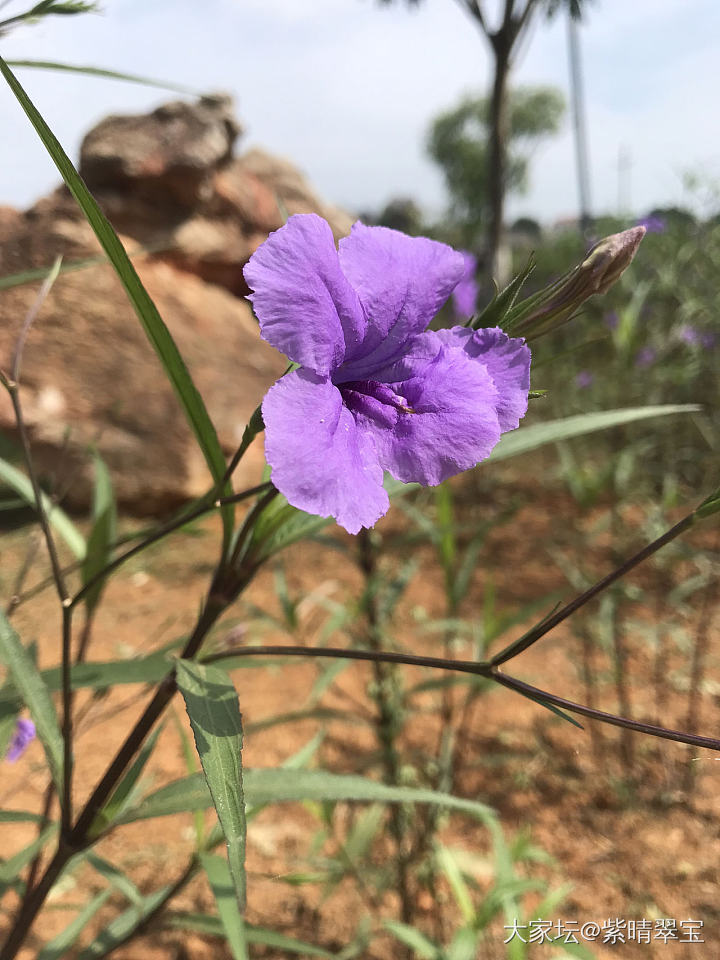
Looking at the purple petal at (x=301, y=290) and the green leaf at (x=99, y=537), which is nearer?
the purple petal at (x=301, y=290)

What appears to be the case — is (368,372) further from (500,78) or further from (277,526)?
(500,78)

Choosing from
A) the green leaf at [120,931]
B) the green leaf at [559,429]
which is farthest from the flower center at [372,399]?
the green leaf at [120,931]

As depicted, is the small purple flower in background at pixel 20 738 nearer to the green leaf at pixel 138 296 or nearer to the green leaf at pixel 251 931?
the green leaf at pixel 251 931

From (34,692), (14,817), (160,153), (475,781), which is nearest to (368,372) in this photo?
(34,692)

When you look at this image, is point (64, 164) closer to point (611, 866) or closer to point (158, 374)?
point (611, 866)

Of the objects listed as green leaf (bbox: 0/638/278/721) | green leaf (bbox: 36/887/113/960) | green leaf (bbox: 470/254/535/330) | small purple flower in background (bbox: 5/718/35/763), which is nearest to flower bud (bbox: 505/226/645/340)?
green leaf (bbox: 470/254/535/330)

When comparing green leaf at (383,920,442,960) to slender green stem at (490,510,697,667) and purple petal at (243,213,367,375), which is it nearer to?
slender green stem at (490,510,697,667)

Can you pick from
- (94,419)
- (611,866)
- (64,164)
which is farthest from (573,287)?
(94,419)
